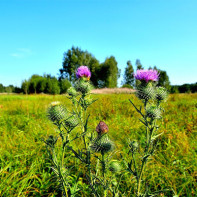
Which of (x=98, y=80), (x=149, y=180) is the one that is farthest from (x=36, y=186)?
(x=98, y=80)

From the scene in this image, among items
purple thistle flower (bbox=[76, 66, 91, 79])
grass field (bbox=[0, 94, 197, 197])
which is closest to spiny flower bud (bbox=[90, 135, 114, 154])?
grass field (bbox=[0, 94, 197, 197])

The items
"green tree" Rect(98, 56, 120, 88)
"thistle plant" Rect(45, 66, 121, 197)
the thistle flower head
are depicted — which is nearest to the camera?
"thistle plant" Rect(45, 66, 121, 197)

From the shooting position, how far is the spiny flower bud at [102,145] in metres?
1.46

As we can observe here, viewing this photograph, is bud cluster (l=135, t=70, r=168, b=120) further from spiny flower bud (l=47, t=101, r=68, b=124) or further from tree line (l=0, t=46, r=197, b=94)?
tree line (l=0, t=46, r=197, b=94)

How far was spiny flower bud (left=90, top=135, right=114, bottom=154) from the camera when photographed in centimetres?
146

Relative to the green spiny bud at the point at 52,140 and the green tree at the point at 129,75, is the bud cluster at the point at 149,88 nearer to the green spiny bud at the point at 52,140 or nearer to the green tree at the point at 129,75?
the green spiny bud at the point at 52,140

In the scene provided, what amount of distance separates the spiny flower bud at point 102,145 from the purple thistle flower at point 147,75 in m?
0.77

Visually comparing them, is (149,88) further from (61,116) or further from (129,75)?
(129,75)

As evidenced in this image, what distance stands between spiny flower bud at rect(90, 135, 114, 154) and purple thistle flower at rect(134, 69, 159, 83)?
770mm

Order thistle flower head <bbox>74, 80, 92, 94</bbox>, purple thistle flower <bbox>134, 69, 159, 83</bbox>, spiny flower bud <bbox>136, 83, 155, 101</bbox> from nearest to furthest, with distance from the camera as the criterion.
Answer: spiny flower bud <bbox>136, 83, 155, 101</bbox> → purple thistle flower <bbox>134, 69, 159, 83</bbox> → thistle flower head <bbox>74, 80, 92, 94</bbox>

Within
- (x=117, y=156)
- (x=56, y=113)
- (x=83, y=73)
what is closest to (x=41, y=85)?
(x=117, y=156)

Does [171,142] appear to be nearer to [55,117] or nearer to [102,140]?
[102,140]

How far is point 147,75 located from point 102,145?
88 centimetres

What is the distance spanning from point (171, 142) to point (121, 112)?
9.11 feet
